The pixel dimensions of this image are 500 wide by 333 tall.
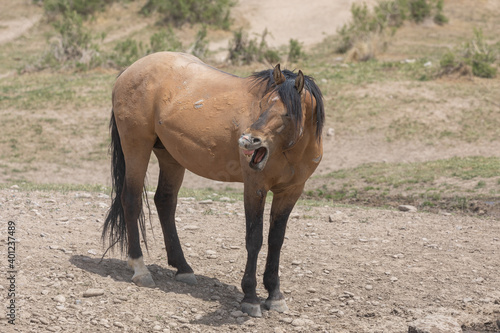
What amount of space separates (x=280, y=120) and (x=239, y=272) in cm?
190

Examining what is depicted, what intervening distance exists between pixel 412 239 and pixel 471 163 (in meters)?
4.48

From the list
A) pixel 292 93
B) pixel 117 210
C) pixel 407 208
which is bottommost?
pixel 407 208

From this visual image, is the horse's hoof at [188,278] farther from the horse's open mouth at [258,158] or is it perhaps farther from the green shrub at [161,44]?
the green shrub at [161,44]

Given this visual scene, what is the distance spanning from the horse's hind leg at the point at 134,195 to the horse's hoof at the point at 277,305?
111 centimetres

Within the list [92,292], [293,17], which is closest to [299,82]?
[92,292]

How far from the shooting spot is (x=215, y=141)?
485 cm

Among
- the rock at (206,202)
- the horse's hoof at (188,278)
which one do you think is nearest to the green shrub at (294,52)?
the rock at (206,202)

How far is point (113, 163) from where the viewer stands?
18.9 feet

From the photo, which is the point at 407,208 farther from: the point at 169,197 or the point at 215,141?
the point at 215,141

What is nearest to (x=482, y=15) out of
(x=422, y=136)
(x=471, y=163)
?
(x=422, y=136)

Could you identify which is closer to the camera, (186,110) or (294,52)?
(186,110)

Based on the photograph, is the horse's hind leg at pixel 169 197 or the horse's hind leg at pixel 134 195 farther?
the horse's hind leg at pixel 169 197

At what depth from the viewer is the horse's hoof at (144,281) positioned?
5195 mm

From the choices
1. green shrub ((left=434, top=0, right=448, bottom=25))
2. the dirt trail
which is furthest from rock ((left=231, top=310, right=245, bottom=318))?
green shrub ((left=434, top=0, right=448, bottom=25))
